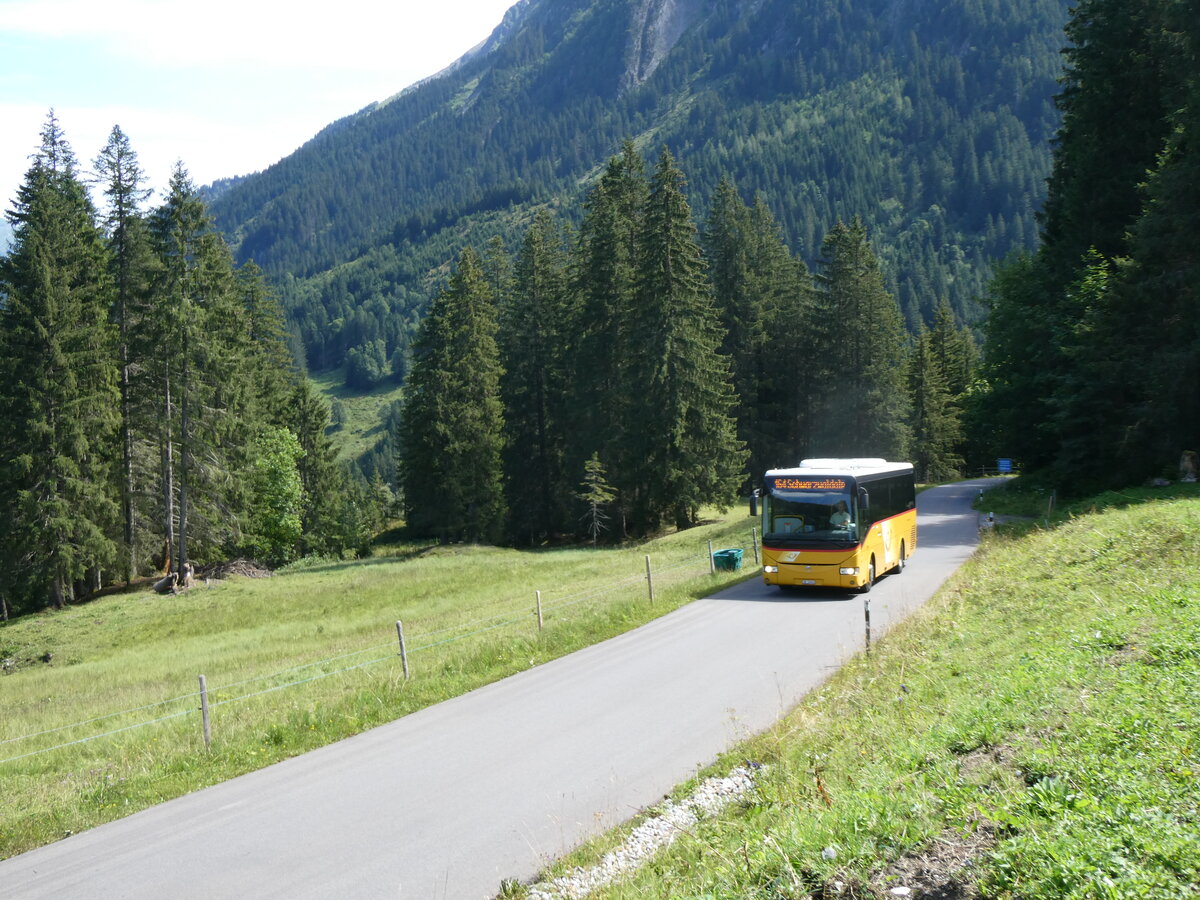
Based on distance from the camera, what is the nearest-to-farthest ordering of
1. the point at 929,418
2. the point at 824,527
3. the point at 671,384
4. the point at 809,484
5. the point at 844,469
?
the point at 824,527 → the point at 809,484 → the point at 844,469 → the point at 671,384 → the point at 929,418

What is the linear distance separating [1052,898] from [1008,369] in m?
42.3

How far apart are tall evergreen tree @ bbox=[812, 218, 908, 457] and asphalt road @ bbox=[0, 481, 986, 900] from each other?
46.4m

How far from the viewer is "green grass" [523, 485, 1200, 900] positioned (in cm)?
496

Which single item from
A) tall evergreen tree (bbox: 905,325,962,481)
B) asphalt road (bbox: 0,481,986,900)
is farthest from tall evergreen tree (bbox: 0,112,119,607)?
tall evergreen tree (bbox: 905,325,962,481)

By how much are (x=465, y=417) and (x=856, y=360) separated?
28.7 m

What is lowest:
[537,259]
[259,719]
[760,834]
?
[259,719]

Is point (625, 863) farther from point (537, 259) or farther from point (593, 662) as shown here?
point (537, 259)

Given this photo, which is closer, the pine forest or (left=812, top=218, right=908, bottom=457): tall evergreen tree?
the pine forest

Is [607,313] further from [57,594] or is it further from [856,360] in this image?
[57,594]

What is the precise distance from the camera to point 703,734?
1077cm

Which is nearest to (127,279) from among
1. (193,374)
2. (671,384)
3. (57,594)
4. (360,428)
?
(193,374)

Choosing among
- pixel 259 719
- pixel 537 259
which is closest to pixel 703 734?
→ pixel 259 719

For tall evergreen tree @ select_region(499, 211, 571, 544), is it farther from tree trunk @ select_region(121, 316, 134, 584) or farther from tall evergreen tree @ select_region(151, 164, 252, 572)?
tree trunk @ select_region(121, 316, 134, 584)

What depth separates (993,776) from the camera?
6.33 meters
